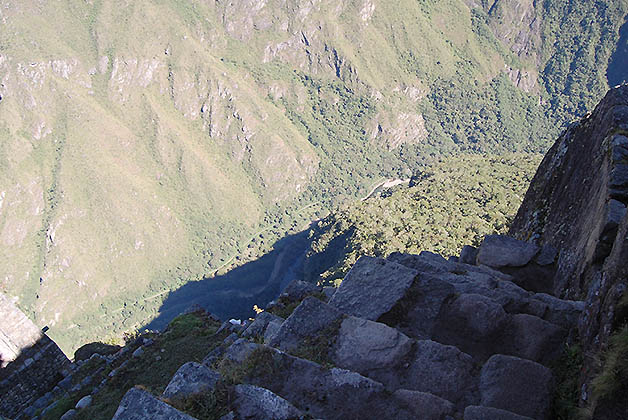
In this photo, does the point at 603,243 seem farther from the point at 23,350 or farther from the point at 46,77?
the point at 46,77

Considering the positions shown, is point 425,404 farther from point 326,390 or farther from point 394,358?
point 326,390

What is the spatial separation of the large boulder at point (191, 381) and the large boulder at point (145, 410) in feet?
2.15

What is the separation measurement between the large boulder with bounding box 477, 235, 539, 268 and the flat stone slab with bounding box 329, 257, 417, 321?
16.2 ft

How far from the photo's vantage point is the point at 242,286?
144 meters

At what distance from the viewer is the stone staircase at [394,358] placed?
6730 millimetres

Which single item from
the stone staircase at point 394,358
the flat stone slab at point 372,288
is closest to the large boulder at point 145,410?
the stone staircase at point 394,358

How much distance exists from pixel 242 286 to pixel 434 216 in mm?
93332

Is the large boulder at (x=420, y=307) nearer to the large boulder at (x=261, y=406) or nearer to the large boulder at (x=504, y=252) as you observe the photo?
the large boulder at (x=261, y=406)

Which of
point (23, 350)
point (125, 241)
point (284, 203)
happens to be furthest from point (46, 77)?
point (23, 350)

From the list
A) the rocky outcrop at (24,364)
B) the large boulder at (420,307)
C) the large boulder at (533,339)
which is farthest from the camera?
the rocky outcrop at (24,364)

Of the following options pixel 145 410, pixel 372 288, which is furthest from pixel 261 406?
pixel 372 288

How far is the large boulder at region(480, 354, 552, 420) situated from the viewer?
692 cm

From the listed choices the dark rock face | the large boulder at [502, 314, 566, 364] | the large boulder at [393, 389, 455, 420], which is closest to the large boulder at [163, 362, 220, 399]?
the large boulder at [393, 389, 455, 420]

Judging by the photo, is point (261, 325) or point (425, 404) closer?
point (425, 404)
